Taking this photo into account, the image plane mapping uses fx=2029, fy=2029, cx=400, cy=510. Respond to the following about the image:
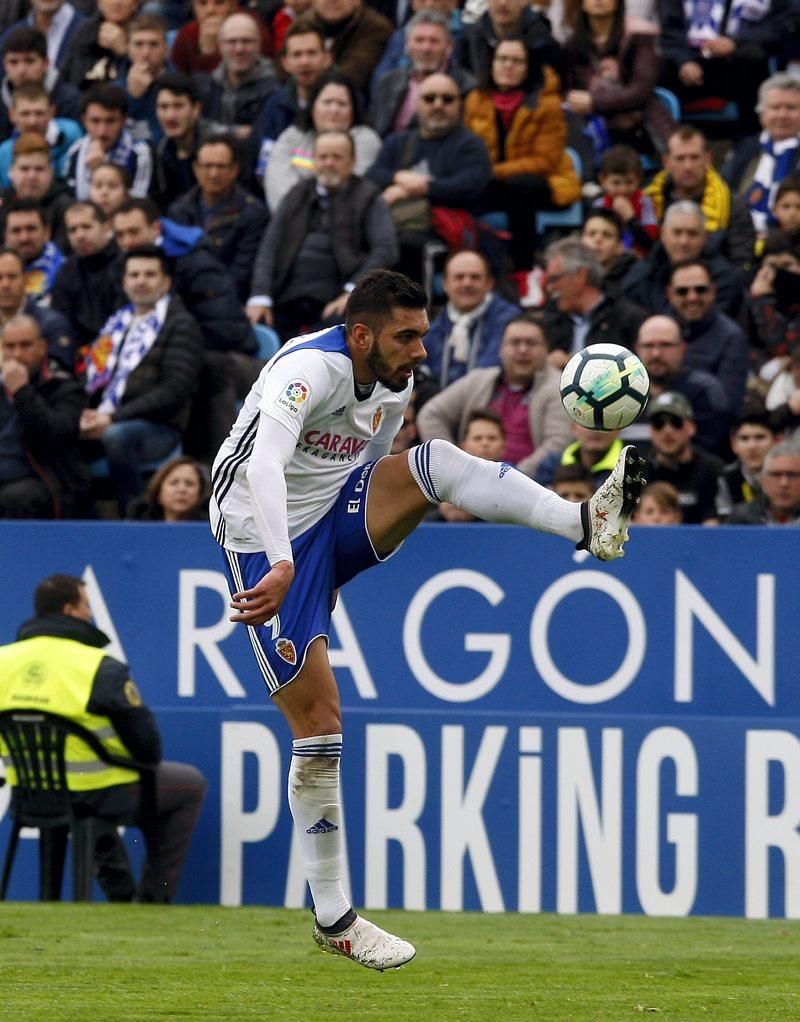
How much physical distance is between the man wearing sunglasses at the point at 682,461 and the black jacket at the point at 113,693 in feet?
10.6

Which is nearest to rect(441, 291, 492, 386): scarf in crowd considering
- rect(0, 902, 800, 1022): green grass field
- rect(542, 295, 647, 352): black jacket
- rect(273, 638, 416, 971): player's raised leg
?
rect(542, 295, 647, 352): black jacket

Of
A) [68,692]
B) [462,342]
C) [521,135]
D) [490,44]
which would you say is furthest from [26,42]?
[68,692]

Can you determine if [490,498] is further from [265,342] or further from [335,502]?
[265,342]

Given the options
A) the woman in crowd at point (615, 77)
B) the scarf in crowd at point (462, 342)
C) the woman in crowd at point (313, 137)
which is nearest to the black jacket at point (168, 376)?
the scarf in crowd at point (462, 342)

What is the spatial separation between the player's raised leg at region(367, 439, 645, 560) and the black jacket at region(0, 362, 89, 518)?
5386 millimetres

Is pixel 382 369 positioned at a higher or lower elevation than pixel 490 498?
higher

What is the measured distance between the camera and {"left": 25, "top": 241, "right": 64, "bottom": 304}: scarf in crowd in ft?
45.4

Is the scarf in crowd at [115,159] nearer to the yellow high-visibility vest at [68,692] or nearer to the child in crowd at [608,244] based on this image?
the child in crowd at [608,244]

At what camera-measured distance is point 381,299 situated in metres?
6.96

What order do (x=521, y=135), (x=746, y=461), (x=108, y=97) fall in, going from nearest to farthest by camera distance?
(x=746, y=461) → (x=521, y=135) → (x=108, y=97)

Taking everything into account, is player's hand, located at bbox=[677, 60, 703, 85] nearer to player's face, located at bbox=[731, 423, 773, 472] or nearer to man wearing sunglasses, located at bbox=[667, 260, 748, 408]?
man wearing sunglasses, located at bbox=[667, 260, 748, 408]

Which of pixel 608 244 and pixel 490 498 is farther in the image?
pixel 608 244

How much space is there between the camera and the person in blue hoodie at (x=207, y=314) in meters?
12.5

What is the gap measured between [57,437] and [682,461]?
3.74 meters
